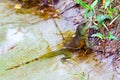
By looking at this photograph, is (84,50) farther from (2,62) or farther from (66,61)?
(2,62)

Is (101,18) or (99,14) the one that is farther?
(99,14)

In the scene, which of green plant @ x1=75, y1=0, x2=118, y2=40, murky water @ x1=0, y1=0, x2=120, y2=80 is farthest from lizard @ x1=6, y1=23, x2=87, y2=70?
green plant @ x1=75, y1=0, x2=118, y2=40

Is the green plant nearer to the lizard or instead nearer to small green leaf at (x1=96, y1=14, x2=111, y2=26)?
small green leaf at (x1=96, y1=14, x2=111, y2=26)

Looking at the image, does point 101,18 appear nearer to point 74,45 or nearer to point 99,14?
point 99,14

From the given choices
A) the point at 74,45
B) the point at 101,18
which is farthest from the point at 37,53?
the point at 101,18

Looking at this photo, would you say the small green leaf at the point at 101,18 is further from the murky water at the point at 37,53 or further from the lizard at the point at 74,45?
the murky water at the point at 37,53

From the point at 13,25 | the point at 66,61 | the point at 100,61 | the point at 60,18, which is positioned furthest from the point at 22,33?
the point at 100,61

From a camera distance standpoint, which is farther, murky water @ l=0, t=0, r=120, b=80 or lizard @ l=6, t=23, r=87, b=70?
lizard @ l=6, t=23, r=87, b=70

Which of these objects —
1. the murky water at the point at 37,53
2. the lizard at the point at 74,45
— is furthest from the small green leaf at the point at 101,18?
the murky water at the point at 37,53
